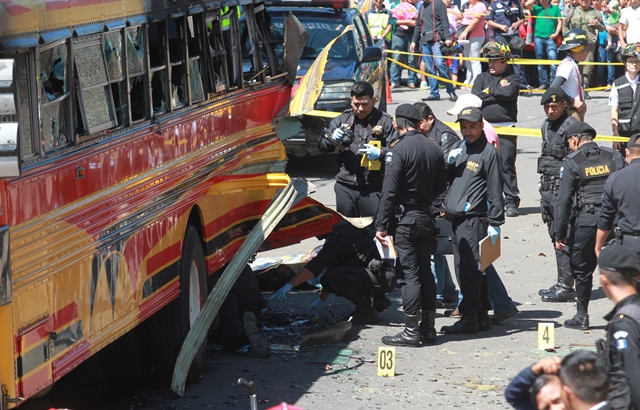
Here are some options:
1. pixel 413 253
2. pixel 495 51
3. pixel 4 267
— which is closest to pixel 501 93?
pixel 495 51

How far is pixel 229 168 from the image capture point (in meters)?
9.20

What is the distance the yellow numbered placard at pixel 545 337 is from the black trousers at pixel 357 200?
2.04 metres

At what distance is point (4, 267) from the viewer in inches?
213

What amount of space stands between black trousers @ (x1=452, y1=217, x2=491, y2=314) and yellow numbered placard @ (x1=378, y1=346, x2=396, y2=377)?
1505 millimetres

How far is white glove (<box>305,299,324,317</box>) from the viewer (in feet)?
32.9

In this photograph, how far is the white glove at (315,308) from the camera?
32.9ft

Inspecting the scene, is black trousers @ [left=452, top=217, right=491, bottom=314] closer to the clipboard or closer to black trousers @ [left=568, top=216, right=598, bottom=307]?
the clipboard

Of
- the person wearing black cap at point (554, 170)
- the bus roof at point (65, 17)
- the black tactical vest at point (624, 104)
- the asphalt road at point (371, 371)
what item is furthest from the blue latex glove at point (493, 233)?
the black tactical vest at point (624, 104)

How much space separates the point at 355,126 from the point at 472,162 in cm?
143

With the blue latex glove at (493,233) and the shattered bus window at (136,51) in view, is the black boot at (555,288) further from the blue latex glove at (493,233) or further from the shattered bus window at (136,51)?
the shattered bus window at (136,51)

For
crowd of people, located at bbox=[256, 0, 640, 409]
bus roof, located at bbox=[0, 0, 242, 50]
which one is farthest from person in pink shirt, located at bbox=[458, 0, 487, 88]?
bus roof, located at bbox=[0, 0, 242, 50]

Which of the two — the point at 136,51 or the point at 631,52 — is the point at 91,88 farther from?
the point at 631,52

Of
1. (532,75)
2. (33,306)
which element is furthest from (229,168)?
(532,75)

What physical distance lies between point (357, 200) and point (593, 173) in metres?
2.18
